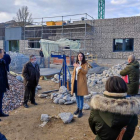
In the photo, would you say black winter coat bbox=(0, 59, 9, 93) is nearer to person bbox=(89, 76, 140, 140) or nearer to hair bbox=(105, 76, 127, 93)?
person bbox=(89, 76, 140, 140)

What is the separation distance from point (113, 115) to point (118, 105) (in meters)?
0.11

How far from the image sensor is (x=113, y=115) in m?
1.83

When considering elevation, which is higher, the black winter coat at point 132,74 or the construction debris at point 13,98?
the black winter coat at point 132,74

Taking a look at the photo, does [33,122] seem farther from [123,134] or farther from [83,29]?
[83,29]

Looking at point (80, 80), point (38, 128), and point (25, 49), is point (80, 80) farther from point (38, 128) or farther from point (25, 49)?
point (25, 49)

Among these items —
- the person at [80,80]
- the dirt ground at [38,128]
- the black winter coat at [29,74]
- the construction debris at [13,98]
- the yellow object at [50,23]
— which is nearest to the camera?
the dirt ground at [38,128]

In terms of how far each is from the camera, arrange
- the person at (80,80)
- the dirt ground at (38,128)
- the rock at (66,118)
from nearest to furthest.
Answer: the dirt ground at (38,128), the rock at (66,118), the person at (80,80)

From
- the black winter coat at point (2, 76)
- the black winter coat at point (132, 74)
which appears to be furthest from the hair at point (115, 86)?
the black winter coat at point (2, 76)

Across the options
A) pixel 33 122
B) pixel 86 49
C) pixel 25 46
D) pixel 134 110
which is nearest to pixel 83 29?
pixel 86 49

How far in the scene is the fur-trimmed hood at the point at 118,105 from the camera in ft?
6.00

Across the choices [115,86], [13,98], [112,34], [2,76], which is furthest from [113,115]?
[112,34]

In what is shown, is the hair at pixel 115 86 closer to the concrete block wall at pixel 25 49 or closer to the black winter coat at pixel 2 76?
the black winter coat at pixel 2 76

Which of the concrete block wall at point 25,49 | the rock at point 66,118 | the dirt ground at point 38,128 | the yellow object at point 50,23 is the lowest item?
the dirt ground at point 38,128

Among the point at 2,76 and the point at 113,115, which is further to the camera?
the point at 2,76
